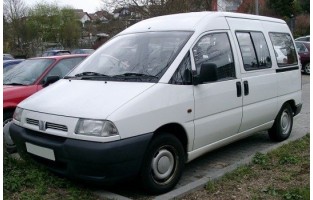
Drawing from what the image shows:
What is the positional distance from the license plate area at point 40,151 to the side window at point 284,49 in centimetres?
383

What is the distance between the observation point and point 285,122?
6578mm

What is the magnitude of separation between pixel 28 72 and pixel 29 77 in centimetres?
21

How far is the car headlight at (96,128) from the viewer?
373 centimetres

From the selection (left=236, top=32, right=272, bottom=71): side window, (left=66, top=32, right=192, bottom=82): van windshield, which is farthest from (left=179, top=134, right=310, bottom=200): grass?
(left=66, top=32, right=192, bottom=82): van windshield

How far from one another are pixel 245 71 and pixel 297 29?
41.7 m

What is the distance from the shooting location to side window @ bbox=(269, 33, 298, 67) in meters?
6.30

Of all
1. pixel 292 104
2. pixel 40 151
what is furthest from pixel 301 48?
pixel 40 151

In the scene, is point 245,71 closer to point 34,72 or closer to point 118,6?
point 34,72

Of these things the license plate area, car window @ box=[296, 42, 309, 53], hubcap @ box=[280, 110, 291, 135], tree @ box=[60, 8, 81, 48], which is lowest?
hubcap @ box=[280, 110, 291, 135]

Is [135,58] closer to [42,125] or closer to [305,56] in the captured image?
[42,125]

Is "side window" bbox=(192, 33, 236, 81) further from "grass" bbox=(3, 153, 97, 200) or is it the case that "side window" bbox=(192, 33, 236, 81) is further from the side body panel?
"grass" bbox=(3, 153, 97, 200)

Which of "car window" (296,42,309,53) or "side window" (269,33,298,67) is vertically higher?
"side window" (269,33,298,67)

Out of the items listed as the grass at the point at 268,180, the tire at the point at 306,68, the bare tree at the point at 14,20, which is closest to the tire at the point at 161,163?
the grass at the point at 268,180

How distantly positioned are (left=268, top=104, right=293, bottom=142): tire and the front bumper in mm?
3049
